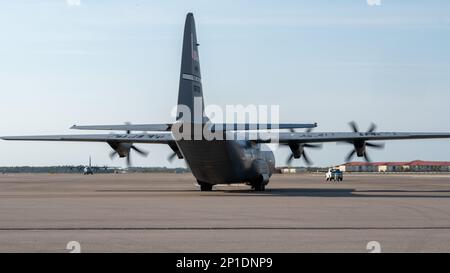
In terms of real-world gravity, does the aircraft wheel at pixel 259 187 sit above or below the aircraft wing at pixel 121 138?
below

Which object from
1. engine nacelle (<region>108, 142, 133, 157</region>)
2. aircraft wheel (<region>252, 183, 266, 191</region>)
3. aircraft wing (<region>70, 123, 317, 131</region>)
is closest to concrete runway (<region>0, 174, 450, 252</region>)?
aircraft wing (<region>70, 123, 317, 131</region>)

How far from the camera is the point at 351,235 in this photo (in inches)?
561

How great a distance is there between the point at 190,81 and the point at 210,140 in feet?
10.4

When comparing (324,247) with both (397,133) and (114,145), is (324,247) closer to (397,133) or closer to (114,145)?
(397,133)

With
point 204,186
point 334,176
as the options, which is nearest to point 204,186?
point 204,186

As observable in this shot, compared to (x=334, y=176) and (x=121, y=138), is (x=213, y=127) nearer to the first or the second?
(x=121, y=138)

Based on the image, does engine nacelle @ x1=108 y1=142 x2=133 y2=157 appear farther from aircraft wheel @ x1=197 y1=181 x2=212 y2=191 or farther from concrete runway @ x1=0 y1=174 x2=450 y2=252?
concrete runway @ x1=0 y1=174 x2=450 y2=252

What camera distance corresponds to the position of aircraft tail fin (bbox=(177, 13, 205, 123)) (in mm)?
30688

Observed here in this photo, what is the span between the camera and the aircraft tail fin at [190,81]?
30.7m

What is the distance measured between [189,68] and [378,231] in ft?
60.0

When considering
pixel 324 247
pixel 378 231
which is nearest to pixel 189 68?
pixel 378 231

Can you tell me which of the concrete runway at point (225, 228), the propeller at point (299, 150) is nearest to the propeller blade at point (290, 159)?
the propeller at point (299, 150)

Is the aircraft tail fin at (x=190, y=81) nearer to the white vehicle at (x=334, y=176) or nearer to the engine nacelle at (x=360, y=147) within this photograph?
the engine nacelle at (x=360, y=147)

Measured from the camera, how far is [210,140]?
1276 inches
